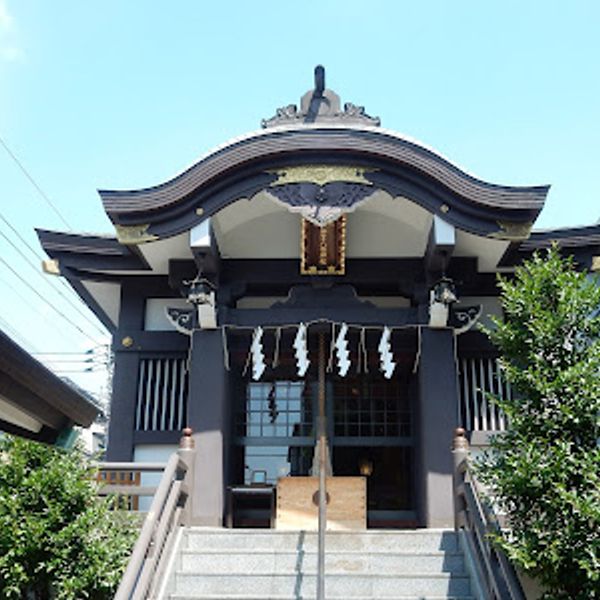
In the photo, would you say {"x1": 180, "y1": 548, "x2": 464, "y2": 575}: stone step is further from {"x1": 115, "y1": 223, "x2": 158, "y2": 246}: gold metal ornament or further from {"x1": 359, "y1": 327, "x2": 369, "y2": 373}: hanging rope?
{"x1": 115, "y1": 223, "x2": 158, "y2": 246}: gold metal ornament

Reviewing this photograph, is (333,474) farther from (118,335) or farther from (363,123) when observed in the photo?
(363,123)

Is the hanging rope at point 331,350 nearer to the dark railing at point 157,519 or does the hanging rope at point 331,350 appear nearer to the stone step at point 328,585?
the dark railing at point 157,519

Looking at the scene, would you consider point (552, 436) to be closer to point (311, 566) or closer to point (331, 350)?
point (311, 566)

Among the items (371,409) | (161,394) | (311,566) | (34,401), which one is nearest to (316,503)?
(371,409)

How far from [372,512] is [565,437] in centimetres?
511

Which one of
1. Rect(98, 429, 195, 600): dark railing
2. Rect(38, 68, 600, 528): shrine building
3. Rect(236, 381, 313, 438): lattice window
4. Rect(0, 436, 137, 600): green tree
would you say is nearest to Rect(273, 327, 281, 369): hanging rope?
Rect(38, 68, 600, 528): shrine building

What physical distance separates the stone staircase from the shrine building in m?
1.00

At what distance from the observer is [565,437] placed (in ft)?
19.0

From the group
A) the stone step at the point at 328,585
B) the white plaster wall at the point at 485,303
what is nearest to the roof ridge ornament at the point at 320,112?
the white plaster wall at the point at 485,303

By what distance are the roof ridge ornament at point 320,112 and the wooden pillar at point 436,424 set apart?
10.1 ft

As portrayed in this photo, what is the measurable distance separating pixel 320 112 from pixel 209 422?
15.0ft

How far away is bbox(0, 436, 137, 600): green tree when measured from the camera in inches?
280

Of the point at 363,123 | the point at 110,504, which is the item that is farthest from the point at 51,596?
the point at 363,123

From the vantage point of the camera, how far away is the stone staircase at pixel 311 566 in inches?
277
